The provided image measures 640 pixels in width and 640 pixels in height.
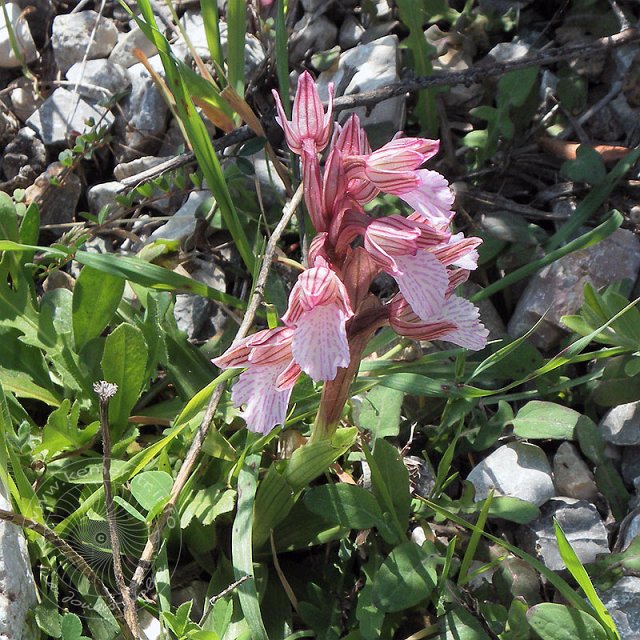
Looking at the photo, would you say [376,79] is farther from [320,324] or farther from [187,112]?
[320,324]

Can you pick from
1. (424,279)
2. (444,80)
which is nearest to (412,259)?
(424,279)

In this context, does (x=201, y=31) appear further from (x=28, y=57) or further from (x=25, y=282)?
(x=25, y=282)

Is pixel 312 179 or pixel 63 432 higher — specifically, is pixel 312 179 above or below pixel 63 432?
above

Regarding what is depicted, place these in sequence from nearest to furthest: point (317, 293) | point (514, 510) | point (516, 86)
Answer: point (317, 293)
point (514, 510)
point (516, 86)

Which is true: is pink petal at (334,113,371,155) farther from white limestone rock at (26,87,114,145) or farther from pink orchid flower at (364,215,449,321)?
white limestone rock at (26,87,114,145)

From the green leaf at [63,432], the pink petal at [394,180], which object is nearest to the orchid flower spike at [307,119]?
the pink petal at [394,180]

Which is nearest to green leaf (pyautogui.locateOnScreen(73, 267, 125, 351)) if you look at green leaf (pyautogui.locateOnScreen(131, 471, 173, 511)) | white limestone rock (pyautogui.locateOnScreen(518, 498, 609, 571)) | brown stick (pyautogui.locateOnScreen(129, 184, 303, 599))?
brown stick (pyautogui.locateOnScreen(129, 184, 303, 599))
